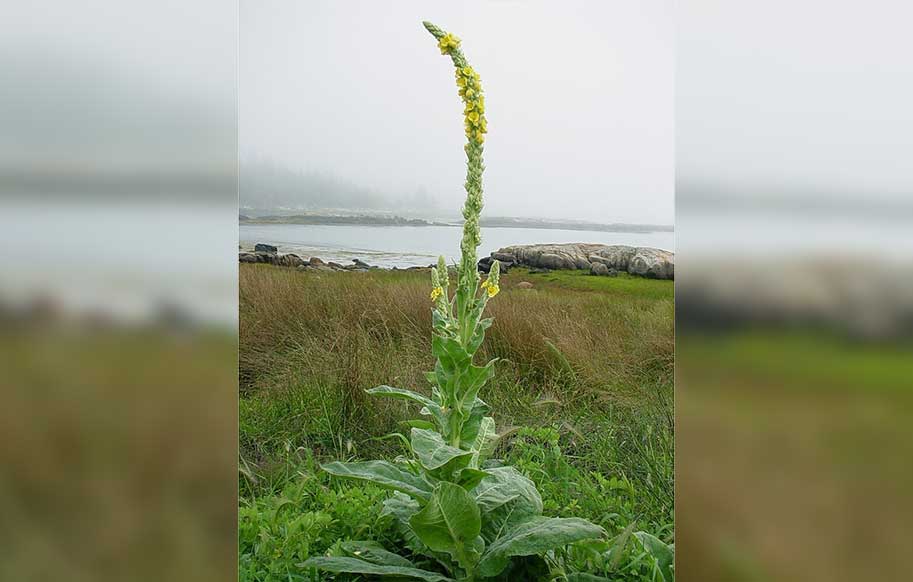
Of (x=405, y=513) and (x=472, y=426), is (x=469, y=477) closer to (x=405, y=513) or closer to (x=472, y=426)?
(x=472, y=426)

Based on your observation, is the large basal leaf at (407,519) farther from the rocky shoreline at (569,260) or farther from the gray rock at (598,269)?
the gray rock at (598,269)

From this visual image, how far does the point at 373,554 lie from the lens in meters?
2.43

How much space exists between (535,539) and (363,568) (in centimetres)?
51

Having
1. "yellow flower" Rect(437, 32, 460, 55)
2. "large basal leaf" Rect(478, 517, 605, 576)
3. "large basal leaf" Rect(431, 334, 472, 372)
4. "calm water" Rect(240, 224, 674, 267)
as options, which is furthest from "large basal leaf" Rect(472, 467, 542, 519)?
"calm water" Rect(240, 224, 674, 267)

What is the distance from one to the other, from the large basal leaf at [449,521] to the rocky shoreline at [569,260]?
192 cm

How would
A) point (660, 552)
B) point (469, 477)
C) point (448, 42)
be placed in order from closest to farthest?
point (660, 552) < point (469, 477) < point (448, 42)

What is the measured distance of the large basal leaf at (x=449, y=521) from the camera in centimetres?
212

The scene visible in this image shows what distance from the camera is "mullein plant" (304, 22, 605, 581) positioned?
7.13 feet

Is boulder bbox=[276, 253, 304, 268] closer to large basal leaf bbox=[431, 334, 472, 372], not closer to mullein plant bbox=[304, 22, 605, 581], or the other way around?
mullein plant bbox=[304, 22, 605, 581]

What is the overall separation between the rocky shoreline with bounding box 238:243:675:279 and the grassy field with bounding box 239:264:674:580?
0.05 metres

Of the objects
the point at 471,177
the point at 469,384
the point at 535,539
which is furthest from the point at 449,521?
the point at 471,177
